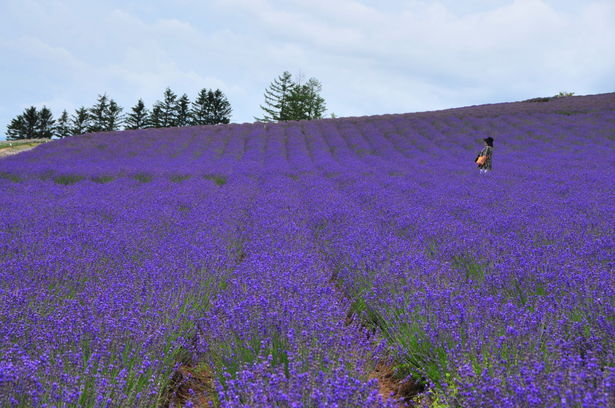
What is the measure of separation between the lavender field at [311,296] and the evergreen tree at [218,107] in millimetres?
42515

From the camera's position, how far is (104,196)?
859 cm

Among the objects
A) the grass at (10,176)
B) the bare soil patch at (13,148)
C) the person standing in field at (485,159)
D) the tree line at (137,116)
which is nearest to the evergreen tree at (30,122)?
the tree line at (137,116)

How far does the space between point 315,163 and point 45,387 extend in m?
13.6

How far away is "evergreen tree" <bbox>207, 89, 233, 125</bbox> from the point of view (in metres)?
50.6

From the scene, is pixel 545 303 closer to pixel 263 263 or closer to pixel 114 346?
pixel 263 263

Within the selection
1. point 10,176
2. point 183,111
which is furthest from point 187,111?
point 10,176

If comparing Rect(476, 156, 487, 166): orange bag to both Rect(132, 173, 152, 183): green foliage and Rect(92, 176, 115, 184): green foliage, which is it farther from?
Rect(92, 176, 115, 184): green foliage

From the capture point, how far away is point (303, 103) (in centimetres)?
5000

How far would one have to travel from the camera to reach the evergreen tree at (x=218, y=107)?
50594mm

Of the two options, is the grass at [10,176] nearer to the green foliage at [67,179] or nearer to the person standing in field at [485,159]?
the green foliage at [67,179]

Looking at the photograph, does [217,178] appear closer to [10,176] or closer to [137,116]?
[10,176]

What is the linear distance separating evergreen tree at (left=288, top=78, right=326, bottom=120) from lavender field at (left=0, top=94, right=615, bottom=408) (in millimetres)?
41046

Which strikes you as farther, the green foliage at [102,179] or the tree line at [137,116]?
the tree line at [137,116]

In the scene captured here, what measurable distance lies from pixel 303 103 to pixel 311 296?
48.1 m
